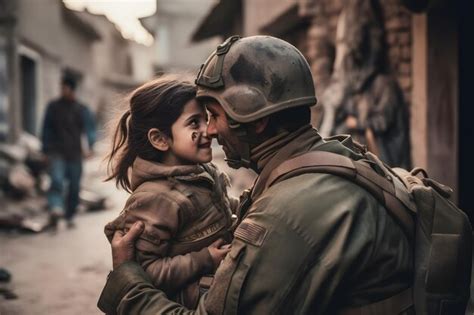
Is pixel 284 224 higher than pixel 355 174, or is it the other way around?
pixel 355 174

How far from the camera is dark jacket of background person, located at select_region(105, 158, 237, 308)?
2.31 m

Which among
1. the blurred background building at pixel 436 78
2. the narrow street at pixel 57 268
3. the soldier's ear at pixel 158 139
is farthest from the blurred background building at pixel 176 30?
the soldier's ear at pixel 158 139

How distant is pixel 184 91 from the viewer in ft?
8.54

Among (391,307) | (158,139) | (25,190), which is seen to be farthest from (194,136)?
(25,190)

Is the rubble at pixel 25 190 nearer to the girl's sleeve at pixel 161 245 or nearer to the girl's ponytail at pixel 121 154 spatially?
the girl's ponytail at pixel 121 154

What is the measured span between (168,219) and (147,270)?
0.65 feet

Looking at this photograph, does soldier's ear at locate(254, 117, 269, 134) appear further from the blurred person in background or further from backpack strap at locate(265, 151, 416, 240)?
the blurred person in background

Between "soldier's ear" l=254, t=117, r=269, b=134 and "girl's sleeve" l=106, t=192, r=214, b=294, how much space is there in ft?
1.67

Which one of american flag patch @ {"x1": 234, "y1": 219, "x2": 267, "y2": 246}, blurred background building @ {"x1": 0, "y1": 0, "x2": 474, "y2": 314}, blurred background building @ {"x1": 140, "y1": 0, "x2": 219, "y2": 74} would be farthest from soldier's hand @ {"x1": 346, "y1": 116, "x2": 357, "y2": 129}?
blurred background building @ {"x1": 140, "y1": 0, "x2": 219, "y2": 74}

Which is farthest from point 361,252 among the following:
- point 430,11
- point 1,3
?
point 1,3

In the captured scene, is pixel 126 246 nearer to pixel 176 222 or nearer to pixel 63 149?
pixel 176 222

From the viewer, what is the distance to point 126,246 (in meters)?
2.27

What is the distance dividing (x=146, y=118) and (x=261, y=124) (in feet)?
2.48

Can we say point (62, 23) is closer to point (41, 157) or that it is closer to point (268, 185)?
point (41, 157)
